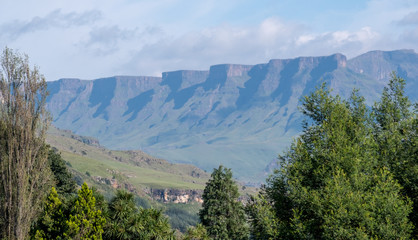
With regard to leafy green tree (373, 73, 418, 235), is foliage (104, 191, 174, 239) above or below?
below

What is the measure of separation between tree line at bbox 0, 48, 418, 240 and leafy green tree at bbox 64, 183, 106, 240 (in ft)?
0.41

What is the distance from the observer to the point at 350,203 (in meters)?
41.4

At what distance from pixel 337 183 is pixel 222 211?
125 feet

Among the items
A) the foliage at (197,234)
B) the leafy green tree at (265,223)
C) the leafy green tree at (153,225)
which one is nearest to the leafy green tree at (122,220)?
the leafy green tree at (153,225)

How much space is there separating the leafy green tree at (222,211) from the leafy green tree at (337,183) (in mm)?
26558

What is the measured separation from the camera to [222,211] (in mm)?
78688

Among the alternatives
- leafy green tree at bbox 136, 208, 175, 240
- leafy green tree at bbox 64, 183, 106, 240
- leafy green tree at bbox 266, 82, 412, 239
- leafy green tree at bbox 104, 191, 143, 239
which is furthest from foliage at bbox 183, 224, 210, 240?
leafy green tree at bbox 266, 82, 412, 239

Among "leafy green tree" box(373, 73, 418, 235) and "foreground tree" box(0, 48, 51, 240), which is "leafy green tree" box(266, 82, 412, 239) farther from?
"foreground tree" box(0, 48, 51, 240)

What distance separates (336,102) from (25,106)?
33599 millimetres

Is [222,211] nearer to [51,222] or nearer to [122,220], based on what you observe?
[122,220]

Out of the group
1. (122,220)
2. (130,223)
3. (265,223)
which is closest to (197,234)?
(130,223)

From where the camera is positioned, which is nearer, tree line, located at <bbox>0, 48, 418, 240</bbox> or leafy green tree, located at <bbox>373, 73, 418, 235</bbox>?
tree line, located at <bbox>0, 48, 418, 240</bbox>

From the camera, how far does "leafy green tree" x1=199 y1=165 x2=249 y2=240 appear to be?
77.4 meters

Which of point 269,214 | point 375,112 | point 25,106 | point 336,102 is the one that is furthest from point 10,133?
point 375,112
